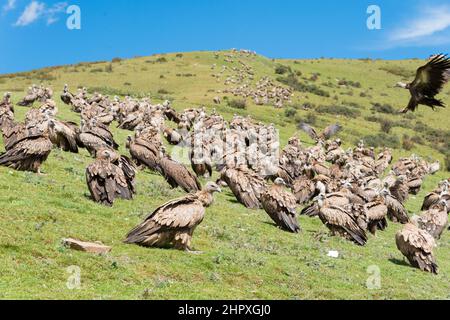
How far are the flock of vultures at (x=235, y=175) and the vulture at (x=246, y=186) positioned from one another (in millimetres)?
35

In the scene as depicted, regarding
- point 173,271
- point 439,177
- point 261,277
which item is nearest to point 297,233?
point 261,277

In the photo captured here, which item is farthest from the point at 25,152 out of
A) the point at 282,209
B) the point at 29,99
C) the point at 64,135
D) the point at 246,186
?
the point at 29,99

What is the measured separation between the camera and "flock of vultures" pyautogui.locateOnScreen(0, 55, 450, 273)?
14.4 m

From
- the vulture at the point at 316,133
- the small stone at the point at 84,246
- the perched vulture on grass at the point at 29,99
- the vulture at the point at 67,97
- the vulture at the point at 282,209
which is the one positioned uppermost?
the vulture at the point at 67,97

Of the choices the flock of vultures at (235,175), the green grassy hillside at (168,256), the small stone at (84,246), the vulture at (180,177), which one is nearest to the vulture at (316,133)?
the flock of vultures at (235,175)

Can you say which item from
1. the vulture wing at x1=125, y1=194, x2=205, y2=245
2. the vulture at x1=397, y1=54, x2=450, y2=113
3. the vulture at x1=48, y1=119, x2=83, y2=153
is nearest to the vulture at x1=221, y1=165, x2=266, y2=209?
the vulture at x1=48, y1=119, x2=83, y2=153

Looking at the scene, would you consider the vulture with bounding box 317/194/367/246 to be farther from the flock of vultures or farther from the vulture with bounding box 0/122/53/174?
the vulture with bounding box 0/122/53/174

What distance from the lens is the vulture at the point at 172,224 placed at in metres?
12.1

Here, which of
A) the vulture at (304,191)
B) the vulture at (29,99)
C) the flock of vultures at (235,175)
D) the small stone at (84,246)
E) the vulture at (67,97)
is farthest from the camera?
the vulture at (67,97)

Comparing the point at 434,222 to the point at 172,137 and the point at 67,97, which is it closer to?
the point at 172,137

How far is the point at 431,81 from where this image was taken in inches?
576

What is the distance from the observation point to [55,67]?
257ft

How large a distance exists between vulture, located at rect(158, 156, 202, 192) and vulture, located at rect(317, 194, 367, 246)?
4.34m

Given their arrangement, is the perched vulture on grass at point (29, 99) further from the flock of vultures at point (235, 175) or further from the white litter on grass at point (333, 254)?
the white litter on grass at point (333, 254)
